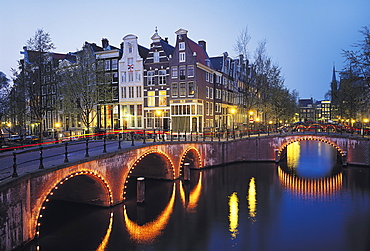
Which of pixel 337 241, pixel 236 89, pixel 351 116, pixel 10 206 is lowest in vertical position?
pixel 337 241

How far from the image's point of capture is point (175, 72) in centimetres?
3534

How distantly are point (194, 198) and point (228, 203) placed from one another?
103 inches

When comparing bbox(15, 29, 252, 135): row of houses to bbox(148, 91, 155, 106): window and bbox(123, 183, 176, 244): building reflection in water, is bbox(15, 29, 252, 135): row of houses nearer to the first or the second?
bbox(148, 91, 155, 106): window

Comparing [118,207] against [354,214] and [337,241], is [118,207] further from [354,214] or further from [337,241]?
[354,214]

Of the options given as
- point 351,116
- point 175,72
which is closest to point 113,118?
point 175,72

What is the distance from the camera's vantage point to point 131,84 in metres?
37.8

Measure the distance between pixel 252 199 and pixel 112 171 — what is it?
32.2 ft

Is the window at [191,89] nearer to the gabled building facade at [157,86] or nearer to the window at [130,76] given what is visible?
the gabled building facade at [157,86]

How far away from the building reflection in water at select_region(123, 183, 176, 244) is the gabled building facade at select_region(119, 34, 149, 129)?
74.2 ft

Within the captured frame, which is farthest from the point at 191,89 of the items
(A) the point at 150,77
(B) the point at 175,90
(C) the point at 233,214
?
(C) the point at 233,214

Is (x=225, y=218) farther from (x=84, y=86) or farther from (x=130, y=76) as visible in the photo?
(x=130, y=76)

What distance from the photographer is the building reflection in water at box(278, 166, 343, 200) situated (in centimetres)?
2030

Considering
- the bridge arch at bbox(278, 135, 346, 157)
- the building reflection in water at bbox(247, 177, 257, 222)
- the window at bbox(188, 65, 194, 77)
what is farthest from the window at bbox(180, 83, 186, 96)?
the building reflection in water at bbox(247, 177, 257, 222)

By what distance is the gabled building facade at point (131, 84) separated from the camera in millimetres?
37250
